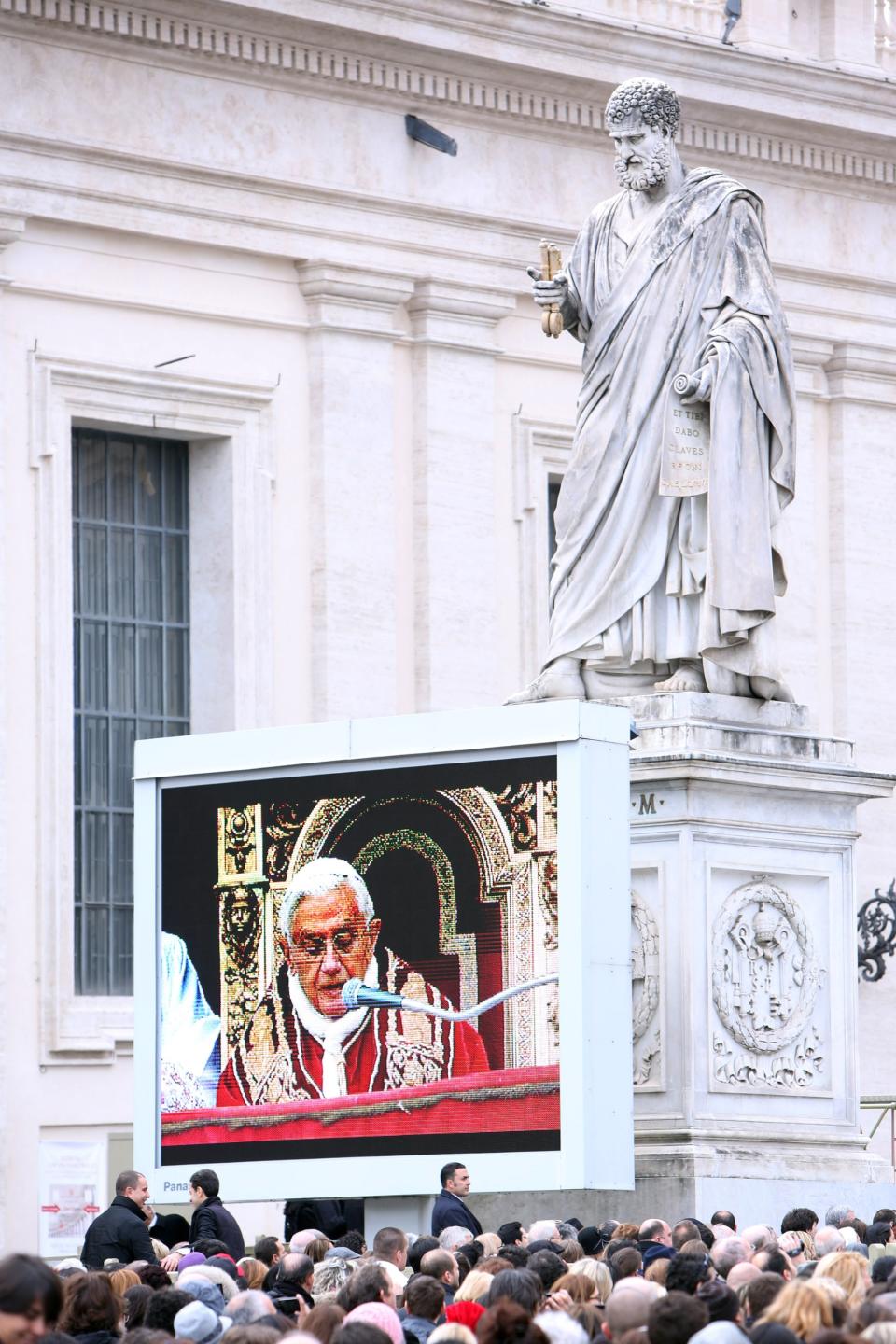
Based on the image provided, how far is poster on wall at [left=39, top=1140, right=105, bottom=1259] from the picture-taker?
77.8 feet

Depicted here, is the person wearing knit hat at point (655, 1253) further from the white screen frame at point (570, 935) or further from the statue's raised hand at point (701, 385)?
the statue's raised hand at point (701, 385)

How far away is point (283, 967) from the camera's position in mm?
13906

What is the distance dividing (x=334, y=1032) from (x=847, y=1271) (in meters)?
4.14

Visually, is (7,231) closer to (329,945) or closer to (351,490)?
(351,490)

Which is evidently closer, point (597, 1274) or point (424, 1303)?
point (424, 1303)

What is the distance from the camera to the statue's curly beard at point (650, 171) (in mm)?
14672

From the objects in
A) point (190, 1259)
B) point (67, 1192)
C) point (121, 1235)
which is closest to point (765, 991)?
point (121, 1235)

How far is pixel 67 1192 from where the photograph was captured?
2386 centimetres

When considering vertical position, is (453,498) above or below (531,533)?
above

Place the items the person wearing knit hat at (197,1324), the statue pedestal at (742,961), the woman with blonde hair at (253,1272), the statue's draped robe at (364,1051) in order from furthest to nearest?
the statue pedestal at (742,961) < the statue's draped robe at (364,1051) < the woman with blonde hair at (253,1272) < the person wearing knit hat at (197,1324)

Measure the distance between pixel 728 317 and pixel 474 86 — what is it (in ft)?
43.6

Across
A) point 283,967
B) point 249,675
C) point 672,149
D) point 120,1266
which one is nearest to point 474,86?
point 249,675

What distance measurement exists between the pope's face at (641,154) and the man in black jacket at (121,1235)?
4.72m

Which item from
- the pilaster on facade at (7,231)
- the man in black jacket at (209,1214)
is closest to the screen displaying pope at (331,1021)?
the man in black jacket at (209,1214)
